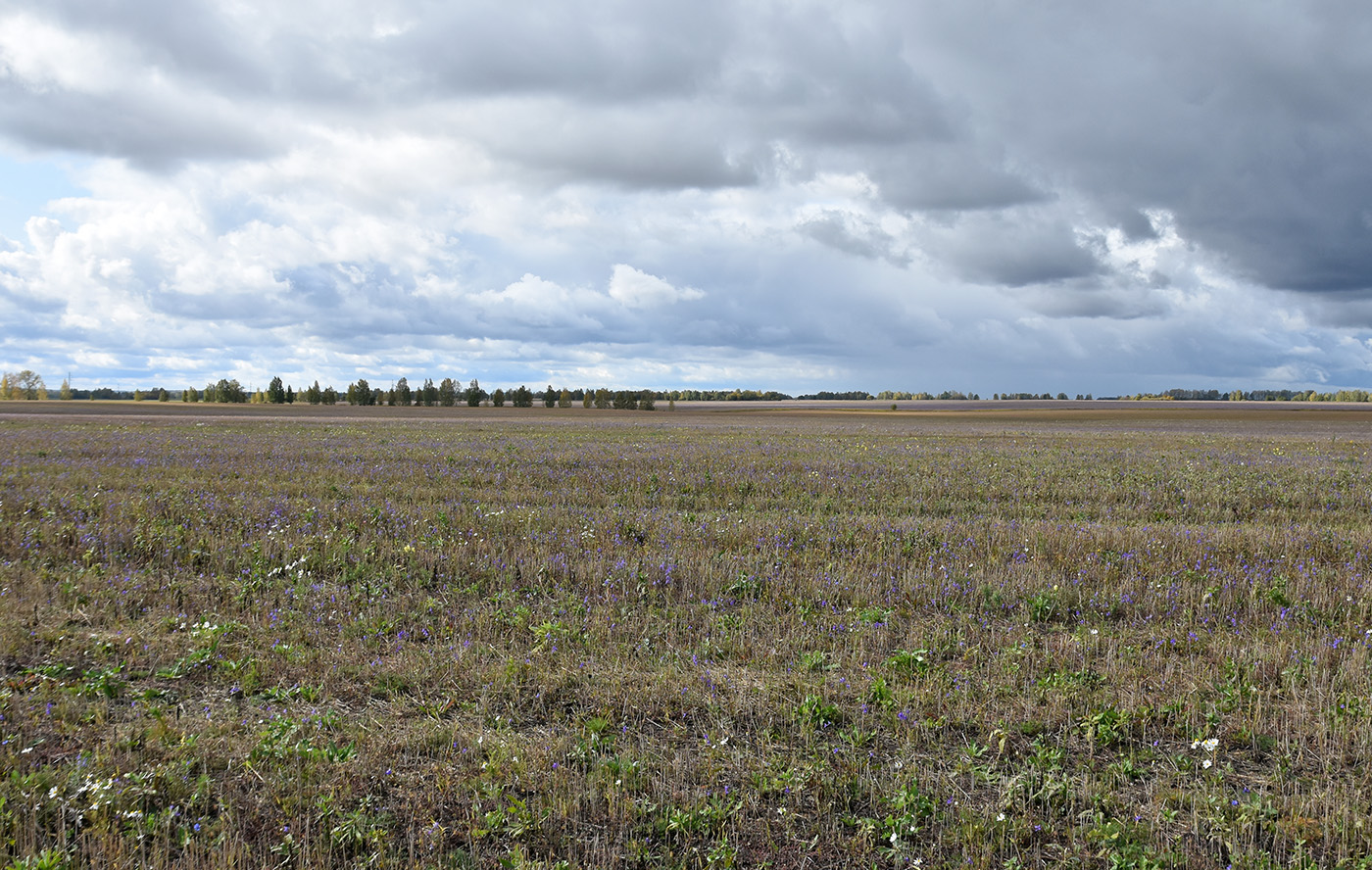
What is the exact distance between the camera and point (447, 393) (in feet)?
513

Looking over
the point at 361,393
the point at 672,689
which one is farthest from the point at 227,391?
the point at 672,689

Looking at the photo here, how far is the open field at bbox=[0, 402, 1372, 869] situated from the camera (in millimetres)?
4465

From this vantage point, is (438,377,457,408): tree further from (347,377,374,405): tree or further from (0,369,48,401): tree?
(0,369,48,401): tree

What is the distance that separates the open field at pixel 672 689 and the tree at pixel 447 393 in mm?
145934

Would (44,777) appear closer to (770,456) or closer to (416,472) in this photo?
(416,472)

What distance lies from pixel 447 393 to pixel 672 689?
159083 millimetres

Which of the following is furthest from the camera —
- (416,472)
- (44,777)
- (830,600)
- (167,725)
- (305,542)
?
(416,472)

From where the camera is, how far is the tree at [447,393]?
155000mm

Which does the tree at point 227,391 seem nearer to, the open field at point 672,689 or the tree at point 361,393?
the tree at point 361,393

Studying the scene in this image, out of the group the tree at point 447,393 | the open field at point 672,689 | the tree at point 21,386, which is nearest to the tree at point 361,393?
the tree at point 447,393

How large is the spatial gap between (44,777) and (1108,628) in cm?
949

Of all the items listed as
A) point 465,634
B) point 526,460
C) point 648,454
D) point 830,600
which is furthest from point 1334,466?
point 465,634

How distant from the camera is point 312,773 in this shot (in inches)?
195

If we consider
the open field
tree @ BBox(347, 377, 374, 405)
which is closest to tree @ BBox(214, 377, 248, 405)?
tree @ BBox(347, 377, 374, 405)
